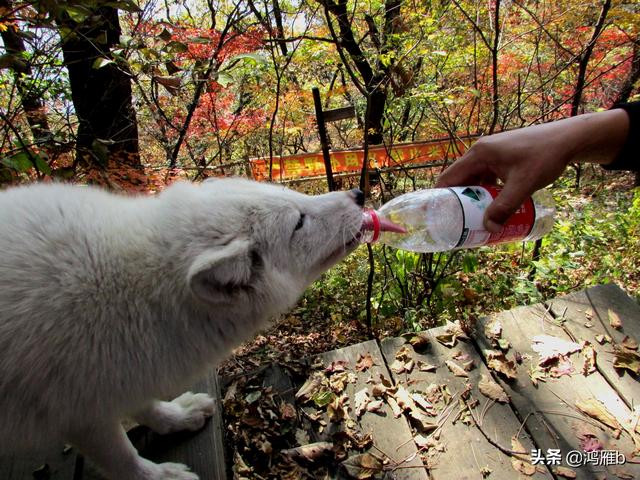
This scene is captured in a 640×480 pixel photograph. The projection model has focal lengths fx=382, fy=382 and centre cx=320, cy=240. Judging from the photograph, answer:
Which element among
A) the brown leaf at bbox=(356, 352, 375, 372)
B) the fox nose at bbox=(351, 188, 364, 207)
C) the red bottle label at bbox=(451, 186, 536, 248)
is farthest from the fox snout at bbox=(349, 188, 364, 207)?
A: the brown leaf at bbox=(356, 352, 375, 372)

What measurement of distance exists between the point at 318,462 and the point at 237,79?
6.52 metres

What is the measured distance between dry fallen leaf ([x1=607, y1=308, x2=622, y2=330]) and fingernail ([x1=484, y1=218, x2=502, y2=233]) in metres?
1.36

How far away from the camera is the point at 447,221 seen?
2.37 metres

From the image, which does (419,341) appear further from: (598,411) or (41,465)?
(41,465)

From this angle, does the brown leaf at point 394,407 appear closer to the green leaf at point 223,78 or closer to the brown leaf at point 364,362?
the brown leaf at point 364,362

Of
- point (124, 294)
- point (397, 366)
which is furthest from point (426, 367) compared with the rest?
point (124, 294)

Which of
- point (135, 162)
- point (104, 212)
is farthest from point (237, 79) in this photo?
point (104, 212)

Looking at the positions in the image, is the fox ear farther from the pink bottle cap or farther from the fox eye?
A: the pink bottle cap

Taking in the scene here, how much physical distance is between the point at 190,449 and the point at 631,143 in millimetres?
2859

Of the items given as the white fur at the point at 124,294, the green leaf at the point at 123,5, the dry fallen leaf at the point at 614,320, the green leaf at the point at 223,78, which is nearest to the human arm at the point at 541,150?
the white fur at the point at 124,294

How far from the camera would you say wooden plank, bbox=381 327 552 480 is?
1.93 meters

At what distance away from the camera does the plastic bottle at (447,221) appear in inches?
78.5

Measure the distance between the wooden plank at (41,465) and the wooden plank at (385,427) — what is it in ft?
4.85

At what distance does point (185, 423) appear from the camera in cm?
204
